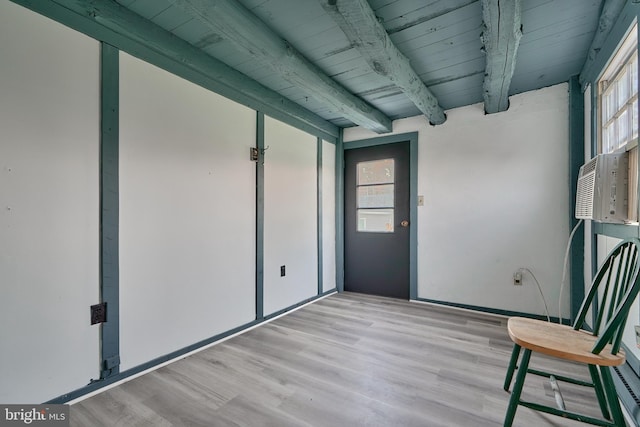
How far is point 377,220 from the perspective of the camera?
3.75 meters

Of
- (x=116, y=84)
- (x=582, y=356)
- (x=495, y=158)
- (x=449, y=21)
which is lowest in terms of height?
(x=582, y=356)

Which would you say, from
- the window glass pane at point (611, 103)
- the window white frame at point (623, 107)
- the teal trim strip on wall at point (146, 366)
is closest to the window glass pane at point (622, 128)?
the window white frame at point (623, 107)

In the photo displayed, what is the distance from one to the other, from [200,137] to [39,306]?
1410 millimetres

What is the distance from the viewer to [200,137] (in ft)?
Answer: 7.41

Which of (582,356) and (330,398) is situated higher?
(582,356)

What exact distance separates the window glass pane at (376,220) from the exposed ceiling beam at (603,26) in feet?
7.09

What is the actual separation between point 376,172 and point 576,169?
1.95 metres

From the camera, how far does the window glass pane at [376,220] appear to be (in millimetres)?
3666

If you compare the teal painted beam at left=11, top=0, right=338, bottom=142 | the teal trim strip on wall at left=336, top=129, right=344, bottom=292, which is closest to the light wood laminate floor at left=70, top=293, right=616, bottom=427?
the teal trim strip on wall at left=336, top=129, right=344, bottom=292

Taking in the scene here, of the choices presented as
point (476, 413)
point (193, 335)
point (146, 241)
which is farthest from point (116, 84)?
point (476, 413)

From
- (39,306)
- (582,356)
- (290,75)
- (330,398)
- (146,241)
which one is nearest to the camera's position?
(582,356)

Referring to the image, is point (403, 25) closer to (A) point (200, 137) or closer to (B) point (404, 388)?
(A) point (200, 137)

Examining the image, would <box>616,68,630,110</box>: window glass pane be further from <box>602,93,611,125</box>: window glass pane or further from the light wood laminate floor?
the light wood laminate floor

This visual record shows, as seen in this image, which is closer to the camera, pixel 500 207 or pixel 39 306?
pixel 39 306
